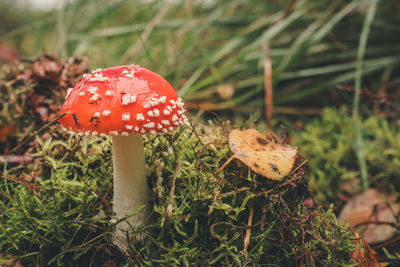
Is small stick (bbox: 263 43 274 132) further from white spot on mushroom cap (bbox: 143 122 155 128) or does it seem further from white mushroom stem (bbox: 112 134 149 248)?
white spot on mushroom cap (bbox: 143 122 155 128)

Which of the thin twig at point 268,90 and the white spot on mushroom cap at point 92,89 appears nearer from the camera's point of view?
the white spot on mushroom cap at point 92,89

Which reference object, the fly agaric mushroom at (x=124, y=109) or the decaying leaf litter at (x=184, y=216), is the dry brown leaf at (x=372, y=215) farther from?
the fly agaric mushroom at (x=124, y=109)

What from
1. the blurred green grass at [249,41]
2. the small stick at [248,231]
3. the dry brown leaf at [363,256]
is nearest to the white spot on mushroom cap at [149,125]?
the small stick at [248,231]

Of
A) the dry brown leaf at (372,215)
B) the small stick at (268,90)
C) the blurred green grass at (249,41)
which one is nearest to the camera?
the dry brown leaf at (372,215)

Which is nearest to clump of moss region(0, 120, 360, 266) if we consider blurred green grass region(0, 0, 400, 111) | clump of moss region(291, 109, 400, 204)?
clump of moss region(291, 109, 400, 204)

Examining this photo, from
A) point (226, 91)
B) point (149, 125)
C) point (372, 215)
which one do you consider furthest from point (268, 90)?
point (149, 125)

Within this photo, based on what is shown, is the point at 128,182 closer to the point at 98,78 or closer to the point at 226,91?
the point at 98,78

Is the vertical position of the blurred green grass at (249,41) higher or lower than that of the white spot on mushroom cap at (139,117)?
higher
